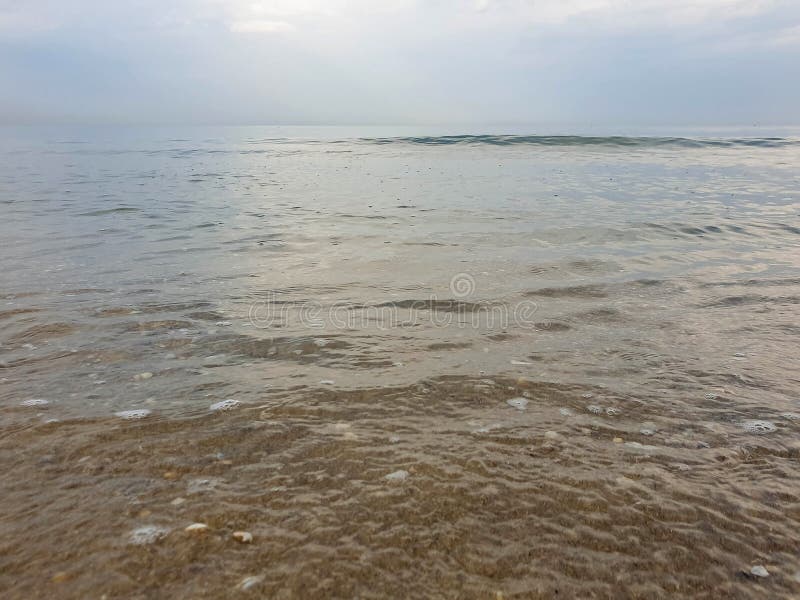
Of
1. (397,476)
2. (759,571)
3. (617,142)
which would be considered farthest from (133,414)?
(617,142)

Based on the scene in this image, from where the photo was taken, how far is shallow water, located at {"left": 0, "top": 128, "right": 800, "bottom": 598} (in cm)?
224

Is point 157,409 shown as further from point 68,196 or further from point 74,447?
point 68,196

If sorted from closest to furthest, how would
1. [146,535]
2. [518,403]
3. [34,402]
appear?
1. [146,535]
2. [34,402]
3. [518,403]

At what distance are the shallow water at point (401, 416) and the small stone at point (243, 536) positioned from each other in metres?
0.03

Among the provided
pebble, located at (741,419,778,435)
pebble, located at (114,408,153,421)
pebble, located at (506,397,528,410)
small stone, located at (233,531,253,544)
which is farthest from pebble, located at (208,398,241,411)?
pebble, located at (741,419,778,435)

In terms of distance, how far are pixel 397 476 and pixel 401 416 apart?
0.67 m

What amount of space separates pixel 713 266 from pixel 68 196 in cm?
1573

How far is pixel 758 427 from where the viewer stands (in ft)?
10.9

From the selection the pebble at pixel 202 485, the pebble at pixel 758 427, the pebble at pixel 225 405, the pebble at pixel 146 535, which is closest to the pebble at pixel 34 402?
the pebble at pixel 225 405

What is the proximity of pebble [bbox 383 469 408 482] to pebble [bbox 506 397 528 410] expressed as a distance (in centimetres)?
114

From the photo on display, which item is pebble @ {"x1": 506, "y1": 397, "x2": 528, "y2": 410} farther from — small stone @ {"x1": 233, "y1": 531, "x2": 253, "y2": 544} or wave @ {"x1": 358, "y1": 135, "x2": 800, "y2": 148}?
wave @ {"x1": 358, "y1": 135, "x2": 800, "y2": 148}

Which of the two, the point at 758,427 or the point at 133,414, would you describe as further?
the point at 133,414

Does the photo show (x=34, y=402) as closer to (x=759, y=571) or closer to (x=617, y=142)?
(x=759, y=571)

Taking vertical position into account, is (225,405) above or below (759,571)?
below
